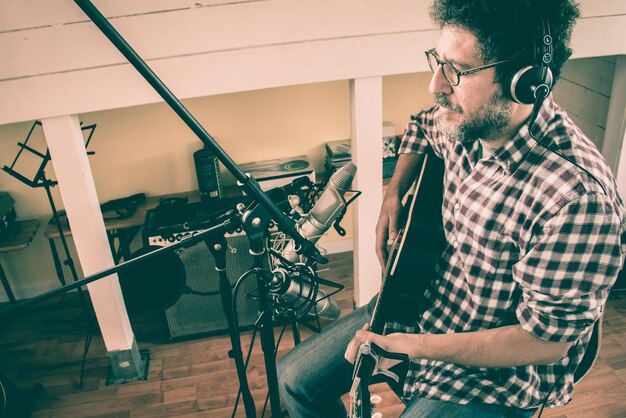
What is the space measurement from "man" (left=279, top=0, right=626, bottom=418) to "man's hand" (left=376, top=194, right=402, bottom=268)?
0.22 metres

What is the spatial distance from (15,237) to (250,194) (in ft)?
6.76

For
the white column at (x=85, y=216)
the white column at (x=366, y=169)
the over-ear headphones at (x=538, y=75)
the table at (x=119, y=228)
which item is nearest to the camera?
the over-ear headphones at (x=538, y=75)

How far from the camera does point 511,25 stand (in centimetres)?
101

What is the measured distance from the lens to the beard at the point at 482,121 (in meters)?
1.10

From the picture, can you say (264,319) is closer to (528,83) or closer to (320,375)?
(320,375)

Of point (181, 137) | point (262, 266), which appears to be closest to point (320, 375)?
point (262, 266)

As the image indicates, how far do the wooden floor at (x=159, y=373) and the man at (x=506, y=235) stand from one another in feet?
3.20

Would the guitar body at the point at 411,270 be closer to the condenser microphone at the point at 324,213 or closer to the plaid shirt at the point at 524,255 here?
the plaid shirt at the point at 524,255

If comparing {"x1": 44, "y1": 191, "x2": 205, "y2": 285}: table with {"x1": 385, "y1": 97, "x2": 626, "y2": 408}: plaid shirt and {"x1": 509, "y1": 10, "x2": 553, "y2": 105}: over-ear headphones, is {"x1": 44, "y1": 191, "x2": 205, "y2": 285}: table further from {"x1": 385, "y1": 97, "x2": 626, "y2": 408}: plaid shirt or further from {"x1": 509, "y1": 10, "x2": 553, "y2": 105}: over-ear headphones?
{"x1": 509, "y1": 10, "x2": 553, "y2": 105}: over-ear headphones

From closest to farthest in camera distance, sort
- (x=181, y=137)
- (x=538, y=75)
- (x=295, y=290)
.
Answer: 1. (x=538, y=75)
2. (x=295, y=290)
3. (x=181, y=137)

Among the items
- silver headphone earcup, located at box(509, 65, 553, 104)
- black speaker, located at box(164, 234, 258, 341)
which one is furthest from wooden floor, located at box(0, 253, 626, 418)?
silver headphone earcup, located at box(509, 65, 553, 104)

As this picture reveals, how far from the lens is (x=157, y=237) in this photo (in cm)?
230

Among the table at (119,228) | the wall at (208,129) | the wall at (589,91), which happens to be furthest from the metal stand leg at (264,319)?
the wall at (589,91)

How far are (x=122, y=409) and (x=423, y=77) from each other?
2.35 metres
